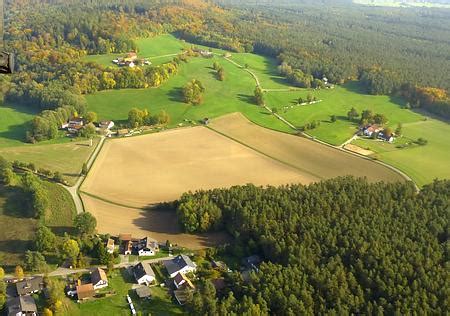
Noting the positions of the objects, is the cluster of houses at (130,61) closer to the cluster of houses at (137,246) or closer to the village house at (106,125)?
the village house at (106,125)

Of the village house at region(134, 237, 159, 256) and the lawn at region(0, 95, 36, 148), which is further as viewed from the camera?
the lawn at region(0, 95, 36, 148)

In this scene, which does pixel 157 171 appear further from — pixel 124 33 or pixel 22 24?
pixel 22 24

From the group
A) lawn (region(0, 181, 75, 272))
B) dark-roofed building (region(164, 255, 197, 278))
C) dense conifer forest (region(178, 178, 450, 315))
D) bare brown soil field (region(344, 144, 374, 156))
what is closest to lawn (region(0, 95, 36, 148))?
lawn (region(0, 181, 75, 272))

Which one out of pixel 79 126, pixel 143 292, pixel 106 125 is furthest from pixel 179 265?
pixel 79 126

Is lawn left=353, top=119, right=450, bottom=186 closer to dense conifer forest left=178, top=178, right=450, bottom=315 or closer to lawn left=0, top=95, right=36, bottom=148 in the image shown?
dense conifer forest left=178, top=178, right=450, bottom=315

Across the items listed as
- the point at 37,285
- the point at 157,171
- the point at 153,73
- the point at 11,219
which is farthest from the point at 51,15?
the point at 37,285

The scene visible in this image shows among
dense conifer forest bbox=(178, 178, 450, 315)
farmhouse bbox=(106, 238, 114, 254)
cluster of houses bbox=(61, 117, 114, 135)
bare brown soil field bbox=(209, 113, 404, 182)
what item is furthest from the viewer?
cluster of houses bbox=(61, 117, 114, 135)
